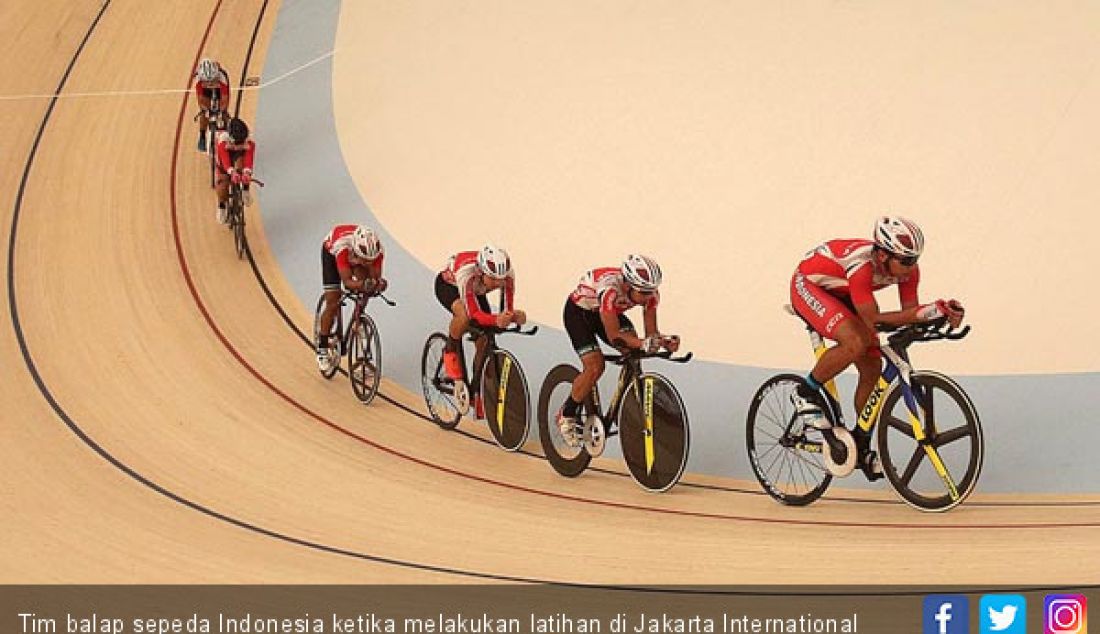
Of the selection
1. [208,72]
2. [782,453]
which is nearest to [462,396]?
[782,453]

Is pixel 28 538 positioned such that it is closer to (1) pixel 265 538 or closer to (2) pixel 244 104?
(1) pixel 265 538

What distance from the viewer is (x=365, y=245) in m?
7.28

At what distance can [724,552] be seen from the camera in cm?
559

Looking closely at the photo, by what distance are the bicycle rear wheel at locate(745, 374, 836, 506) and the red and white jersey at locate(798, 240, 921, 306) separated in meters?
0.43

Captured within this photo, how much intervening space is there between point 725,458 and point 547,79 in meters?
3.84

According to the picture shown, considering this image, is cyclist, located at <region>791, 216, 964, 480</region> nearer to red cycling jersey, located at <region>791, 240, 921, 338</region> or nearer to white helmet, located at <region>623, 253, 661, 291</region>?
red cycling jersey, located at <region>791, 240, 921, 338</region>

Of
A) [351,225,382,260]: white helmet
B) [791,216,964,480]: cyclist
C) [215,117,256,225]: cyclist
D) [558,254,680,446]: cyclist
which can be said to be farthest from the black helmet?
[791,216,964,480]: cyclist

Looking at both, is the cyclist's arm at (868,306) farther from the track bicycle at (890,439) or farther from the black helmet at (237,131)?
the black helmet at (237,131)

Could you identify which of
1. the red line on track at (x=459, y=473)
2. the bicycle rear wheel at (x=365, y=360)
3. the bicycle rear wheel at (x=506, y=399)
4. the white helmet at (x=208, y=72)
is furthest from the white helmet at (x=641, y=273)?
the white helmet at (x=208, y=72)

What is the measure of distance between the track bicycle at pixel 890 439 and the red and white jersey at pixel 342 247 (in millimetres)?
2007

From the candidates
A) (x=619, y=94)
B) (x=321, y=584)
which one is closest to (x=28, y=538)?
(x=321, y=584)

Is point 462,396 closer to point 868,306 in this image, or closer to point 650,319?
point 650,319

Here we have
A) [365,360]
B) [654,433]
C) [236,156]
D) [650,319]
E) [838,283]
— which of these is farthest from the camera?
[236,156]

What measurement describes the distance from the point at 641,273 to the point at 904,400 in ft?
3.67
